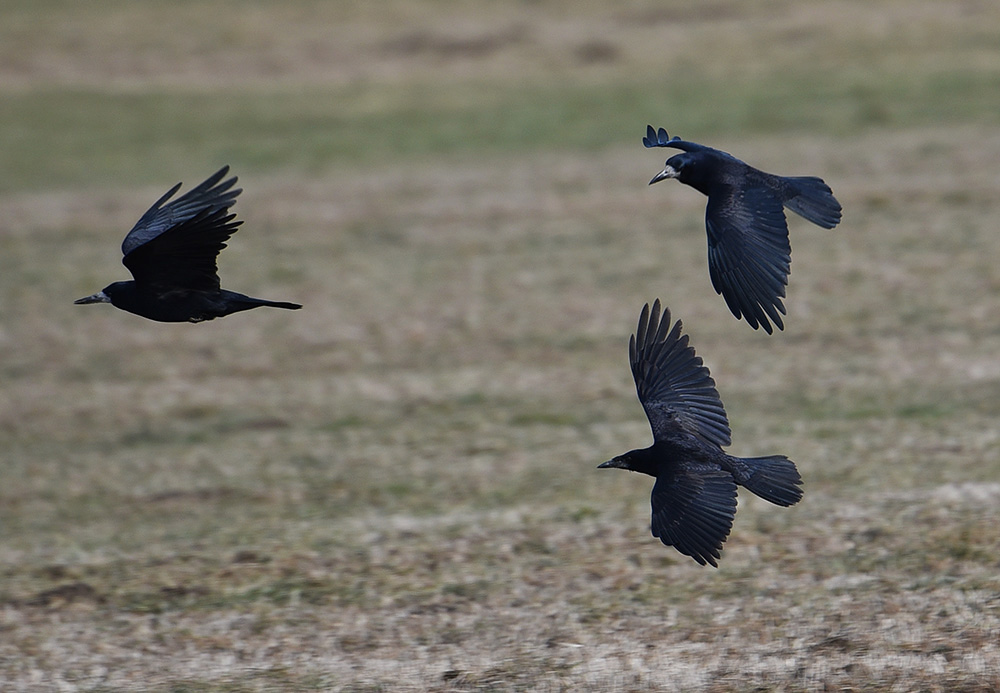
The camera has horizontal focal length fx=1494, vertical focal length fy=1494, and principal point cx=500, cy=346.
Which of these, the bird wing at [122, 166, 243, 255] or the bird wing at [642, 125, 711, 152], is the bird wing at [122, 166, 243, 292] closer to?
the bird wing at [122, 166, 243, 255]

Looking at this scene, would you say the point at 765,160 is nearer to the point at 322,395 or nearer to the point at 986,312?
the point at 986,312

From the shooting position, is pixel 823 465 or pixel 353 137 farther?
pixel 353 137

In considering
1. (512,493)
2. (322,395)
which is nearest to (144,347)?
(322,395)

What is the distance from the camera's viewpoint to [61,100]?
96.5ft

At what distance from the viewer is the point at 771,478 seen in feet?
21.7

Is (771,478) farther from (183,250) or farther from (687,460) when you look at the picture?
(183,250)

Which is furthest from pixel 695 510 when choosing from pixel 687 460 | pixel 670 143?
pixel 670 143

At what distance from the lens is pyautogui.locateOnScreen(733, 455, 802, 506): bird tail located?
650 centimetres

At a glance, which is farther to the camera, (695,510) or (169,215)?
(169,215)

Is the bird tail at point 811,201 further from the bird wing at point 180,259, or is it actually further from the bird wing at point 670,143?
the bird wing at point 180,259

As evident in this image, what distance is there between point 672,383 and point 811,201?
44.7 inches

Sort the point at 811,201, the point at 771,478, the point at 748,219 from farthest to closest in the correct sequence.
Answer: the point at 771,478
the point at 811,201
the point at 748,219

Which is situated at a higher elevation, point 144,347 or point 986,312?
point 986,312

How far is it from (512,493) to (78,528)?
10.9 ft
